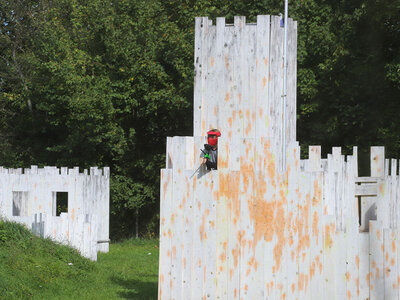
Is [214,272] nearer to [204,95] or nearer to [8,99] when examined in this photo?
[204,95]

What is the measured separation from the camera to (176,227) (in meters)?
8.09

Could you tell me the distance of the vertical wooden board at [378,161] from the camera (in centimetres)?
836

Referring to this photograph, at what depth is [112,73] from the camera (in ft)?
84.6

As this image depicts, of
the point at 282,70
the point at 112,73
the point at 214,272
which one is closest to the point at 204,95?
the point at 282,70

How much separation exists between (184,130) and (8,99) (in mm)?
Answer: 8978

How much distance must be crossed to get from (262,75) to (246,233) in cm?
251

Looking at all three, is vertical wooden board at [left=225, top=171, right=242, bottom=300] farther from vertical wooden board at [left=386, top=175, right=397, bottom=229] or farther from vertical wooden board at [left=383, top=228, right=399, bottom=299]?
vertical wooden board at [left=386, top=175, right=397, bottom=229]

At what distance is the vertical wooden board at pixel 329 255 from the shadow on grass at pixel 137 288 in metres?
3.03

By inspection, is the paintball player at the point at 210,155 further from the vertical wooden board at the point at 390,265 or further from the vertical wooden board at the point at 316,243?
the vertical wooden board at the point at 390,265

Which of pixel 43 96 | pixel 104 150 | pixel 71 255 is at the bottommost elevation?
pixel 71 255

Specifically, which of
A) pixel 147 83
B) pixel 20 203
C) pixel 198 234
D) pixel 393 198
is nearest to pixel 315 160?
pixel 198 234

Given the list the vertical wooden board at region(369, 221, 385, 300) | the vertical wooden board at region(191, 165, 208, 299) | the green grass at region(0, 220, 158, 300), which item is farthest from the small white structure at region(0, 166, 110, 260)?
the vertical wooden board at region(369, 221, 385, 300)

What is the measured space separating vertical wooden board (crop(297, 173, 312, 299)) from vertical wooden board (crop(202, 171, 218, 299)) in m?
1.02

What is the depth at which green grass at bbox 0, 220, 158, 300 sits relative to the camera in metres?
10.2
